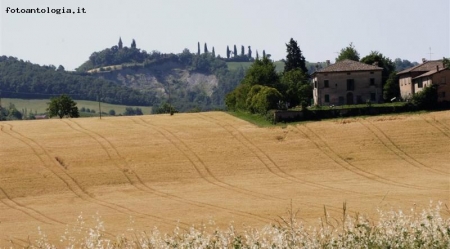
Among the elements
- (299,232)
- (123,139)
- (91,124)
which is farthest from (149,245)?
(91,124)

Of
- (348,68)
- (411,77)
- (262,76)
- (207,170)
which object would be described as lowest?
(207,170)

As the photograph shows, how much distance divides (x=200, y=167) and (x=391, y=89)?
4694 cm

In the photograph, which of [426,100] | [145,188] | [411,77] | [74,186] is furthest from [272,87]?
[74,186]

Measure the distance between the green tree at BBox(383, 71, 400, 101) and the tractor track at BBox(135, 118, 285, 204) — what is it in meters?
35.9

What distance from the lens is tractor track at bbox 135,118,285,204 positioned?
57.1 m

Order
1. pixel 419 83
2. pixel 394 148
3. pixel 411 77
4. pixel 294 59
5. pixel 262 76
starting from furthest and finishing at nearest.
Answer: pixel 294 59 → pixel 262 76 → pixel 411 77 → pixel 419 83 → pixel 394 148

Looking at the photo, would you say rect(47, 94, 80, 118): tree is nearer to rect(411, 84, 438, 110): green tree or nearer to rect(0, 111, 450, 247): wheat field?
rect(0, 111, 450, 247): wheat field

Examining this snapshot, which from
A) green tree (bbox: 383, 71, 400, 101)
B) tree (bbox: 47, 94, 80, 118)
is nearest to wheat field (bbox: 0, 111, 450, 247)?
green tree (bbox: 383, 71, 400, 101)

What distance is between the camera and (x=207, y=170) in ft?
225

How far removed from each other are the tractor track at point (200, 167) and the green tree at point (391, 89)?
118 ft

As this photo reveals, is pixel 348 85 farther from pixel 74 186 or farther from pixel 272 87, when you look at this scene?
pixel 74 186

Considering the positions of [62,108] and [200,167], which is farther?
[62,108]

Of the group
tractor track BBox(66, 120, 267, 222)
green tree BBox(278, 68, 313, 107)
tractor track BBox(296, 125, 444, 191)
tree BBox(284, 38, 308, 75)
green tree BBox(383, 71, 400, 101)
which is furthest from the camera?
tree BBox(284, 38, 308, 75)

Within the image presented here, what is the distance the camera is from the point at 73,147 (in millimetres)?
77875
